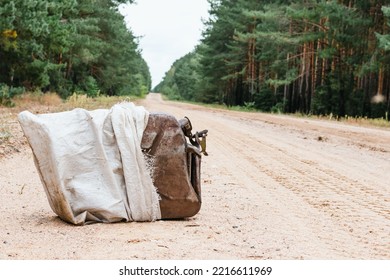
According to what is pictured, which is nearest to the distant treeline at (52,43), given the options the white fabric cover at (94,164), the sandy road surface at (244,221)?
the sandy road surface at (244,221)

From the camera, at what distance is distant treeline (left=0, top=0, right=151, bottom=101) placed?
1859 cm

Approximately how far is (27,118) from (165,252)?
1.71 m

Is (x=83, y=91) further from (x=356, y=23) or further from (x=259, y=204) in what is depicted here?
(x=259, y=204)

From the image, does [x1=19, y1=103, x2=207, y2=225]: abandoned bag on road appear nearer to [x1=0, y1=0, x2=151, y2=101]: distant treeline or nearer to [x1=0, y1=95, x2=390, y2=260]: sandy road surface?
[x1=0, y1=95, x2=390, y2=260]: sandy road surface

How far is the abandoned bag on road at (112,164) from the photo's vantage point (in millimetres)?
4539

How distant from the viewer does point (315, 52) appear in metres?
34.1

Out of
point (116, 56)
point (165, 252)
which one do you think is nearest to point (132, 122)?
point (165, 252)

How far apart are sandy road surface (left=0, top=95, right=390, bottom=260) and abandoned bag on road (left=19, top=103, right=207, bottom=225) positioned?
6.0 inches

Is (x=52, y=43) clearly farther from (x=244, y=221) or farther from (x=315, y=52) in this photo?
(x=244, y=221)

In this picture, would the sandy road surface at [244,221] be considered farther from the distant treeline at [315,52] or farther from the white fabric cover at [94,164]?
the distant treeline at [315,52]

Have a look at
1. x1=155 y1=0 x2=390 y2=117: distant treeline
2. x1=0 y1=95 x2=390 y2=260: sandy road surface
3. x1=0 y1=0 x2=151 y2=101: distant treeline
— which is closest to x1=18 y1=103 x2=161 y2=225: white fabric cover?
x1=0 y1=95 x2=390 y2=260: sandy road surface

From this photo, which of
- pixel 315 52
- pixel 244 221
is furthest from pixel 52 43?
pixel 244 221

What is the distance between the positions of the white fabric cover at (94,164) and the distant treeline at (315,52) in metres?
18.6

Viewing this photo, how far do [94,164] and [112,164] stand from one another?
148 millimetres
